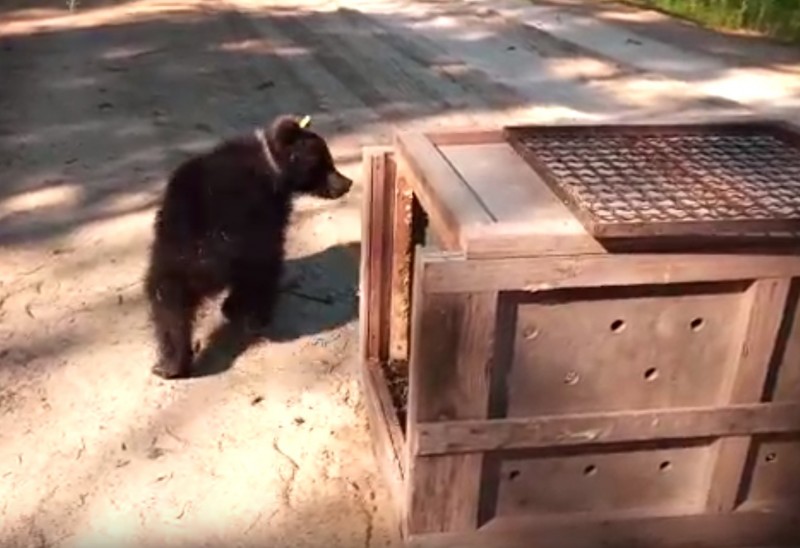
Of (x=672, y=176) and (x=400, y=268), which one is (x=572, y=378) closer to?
(x=672, y=176)

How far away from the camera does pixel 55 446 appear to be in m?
3.28

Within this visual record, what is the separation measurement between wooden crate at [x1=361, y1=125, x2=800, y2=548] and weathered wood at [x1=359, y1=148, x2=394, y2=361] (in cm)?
39

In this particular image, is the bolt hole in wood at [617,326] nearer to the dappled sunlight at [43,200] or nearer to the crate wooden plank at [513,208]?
the crate wooden plank at [513,208]

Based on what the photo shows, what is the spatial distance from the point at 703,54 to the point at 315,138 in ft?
20.5

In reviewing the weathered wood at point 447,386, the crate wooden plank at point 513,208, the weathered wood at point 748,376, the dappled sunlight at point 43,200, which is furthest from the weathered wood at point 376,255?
the dappled sunlight at point 43,200

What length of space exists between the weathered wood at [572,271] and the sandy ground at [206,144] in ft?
2.94

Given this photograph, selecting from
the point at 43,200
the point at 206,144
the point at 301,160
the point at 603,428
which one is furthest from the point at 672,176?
the point at 206,144

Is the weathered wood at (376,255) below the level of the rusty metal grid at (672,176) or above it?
below

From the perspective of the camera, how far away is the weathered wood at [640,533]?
2701mm

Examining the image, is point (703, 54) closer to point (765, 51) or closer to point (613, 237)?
point (765, 51)

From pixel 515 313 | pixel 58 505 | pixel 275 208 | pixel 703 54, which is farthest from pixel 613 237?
pixel 703 54

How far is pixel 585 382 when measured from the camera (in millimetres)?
2578

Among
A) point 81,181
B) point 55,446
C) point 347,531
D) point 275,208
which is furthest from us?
point 81,181

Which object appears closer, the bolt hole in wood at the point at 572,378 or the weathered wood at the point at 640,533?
the bolt hole in wood at the point at 572,378
